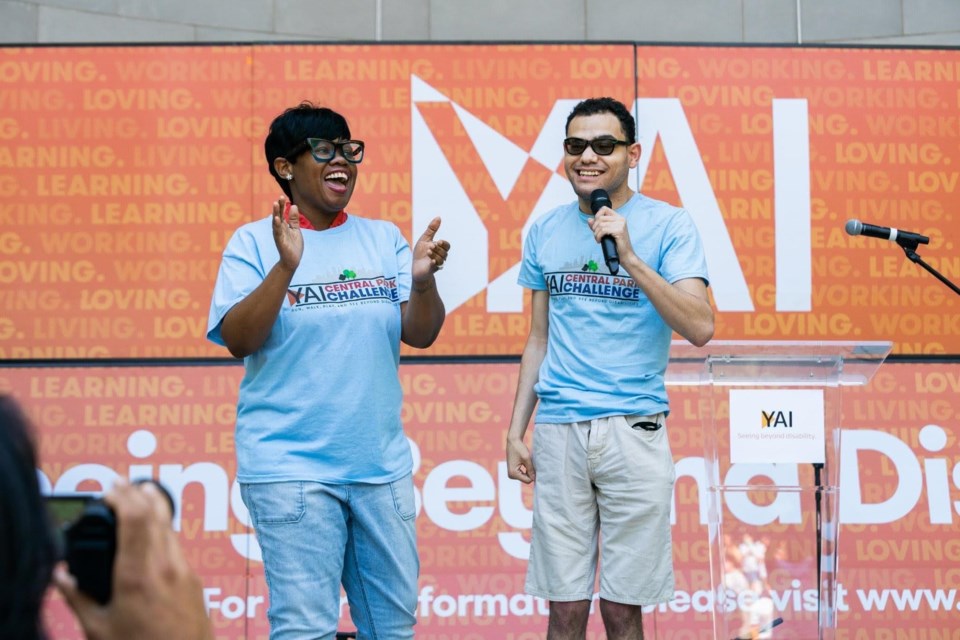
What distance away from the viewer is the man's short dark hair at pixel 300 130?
2887mm

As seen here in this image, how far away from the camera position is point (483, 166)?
4590mm

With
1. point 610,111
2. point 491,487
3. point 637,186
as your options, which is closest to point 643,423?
point 610,111

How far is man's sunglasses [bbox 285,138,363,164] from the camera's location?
9.39ft

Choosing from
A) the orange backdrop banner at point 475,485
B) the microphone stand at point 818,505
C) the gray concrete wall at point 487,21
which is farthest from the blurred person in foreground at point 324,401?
the gray concrete wall at point 487,21

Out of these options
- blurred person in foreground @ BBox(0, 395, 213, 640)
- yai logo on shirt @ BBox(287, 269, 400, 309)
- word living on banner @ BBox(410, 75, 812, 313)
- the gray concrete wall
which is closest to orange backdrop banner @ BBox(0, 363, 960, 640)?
word living on banner @ BBox(410, 75, 812, 313)

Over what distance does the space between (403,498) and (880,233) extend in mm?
1527

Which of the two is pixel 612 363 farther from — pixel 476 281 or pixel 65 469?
pixel 65 469

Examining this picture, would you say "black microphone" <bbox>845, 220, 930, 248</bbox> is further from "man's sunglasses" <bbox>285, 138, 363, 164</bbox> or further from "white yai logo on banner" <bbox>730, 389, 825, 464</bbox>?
"man's sunglasses" <bbox>285, 138, 363, 164</bbox>

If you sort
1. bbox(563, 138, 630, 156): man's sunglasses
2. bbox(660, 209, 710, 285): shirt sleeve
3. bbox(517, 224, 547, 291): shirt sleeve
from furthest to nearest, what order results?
bbox(517, 224, 547, 291): shirt sleeve → bbox(563, 138, 630, 156): man's sunglasses → bbox(660, 209, 710, 285): shirt sleeve

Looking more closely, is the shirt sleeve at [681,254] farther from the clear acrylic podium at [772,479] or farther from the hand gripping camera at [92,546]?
the hand gripping camera at [92,546]

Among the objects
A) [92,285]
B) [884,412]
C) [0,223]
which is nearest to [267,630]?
[92,285]

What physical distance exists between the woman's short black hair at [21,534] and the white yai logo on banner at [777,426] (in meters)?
2.42

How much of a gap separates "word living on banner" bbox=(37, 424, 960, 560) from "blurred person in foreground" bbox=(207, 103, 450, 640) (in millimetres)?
1634

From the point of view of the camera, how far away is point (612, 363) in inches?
116
